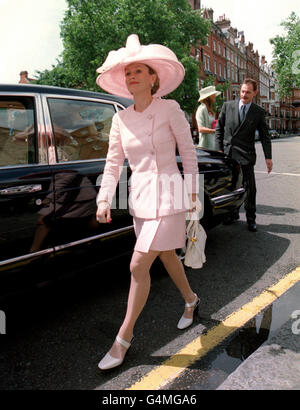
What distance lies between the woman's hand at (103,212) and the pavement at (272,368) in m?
1.11

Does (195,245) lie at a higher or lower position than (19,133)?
lower

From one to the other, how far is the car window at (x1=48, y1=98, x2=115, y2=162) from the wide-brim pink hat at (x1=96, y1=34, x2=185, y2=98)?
46 centimetres

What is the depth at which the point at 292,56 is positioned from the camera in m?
50.7

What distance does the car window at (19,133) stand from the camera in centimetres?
240

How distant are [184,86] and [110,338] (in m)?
26.7

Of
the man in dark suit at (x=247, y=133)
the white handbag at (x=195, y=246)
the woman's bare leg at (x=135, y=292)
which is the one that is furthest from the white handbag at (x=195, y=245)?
the man in dark suit at (x=247, y=133)

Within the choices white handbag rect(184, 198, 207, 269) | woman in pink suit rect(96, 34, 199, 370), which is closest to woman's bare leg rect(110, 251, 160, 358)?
woman in pink suit rect(96, 34, 199, 370)

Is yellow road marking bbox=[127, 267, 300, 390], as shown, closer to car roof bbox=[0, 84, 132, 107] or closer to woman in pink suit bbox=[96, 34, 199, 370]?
woman in pink suit bbox=[96, 34, 199, 370]

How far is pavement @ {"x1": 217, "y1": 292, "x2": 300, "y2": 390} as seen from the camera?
1.88 metres

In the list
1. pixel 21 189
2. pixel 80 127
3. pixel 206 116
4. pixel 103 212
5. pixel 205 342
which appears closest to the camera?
pixel 103 212

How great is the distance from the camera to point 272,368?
201cm

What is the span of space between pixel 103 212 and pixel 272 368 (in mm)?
1304

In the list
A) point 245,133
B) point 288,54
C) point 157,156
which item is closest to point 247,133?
point 245,133

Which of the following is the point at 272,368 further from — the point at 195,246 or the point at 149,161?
the point at 149,161
